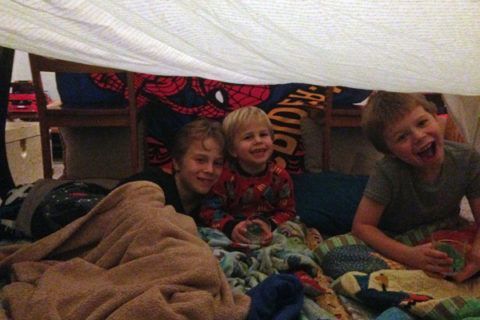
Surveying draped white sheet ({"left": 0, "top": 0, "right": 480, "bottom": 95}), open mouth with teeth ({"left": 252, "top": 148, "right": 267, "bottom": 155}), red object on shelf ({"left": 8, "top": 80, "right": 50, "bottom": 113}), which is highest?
draped white sheet ({"left": 0, "top": 0, "right": 480, "bottom": 95})

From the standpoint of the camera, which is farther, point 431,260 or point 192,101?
point 192,101

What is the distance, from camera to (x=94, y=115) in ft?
5.56

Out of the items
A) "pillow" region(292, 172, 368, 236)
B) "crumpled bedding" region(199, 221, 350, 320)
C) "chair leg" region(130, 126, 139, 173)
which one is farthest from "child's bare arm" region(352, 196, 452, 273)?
"chair leg" region(130, 126, 139, 173)

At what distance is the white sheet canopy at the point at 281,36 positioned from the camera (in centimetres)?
61

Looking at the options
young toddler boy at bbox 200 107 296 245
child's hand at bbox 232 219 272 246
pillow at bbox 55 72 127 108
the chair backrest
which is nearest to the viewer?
child's hand at bbox 232 219 272 246

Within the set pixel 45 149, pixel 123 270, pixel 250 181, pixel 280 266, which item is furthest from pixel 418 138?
pixel 45 149

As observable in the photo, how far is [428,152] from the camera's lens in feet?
3.51

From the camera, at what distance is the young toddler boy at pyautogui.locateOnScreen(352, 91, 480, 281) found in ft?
3.53

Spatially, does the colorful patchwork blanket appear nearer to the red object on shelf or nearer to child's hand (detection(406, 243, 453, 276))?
child's hand (detection(406, 243, 453, 276))

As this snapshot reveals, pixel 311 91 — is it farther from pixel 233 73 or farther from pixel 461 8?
pixel 461 8

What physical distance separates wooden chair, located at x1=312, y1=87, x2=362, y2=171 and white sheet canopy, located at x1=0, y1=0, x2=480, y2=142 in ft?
2.67

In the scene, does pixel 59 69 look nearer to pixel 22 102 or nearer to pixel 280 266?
pixel 280 266

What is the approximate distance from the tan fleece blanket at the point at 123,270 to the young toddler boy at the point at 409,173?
45cm

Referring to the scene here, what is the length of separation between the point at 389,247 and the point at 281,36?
58 centimetres
